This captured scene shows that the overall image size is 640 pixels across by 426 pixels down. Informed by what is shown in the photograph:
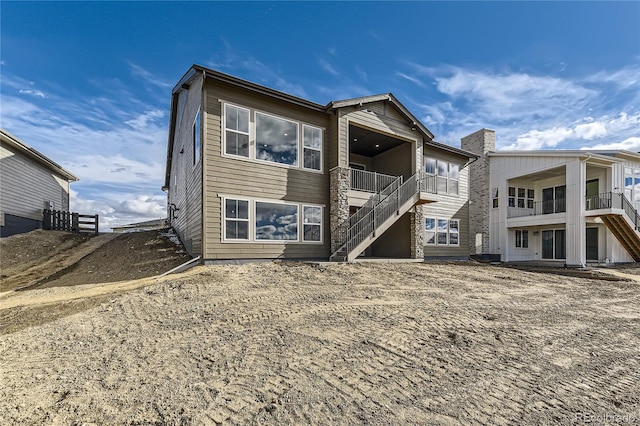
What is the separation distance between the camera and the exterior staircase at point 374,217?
40.9ft

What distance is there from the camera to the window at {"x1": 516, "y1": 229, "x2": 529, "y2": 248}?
69.6 ft

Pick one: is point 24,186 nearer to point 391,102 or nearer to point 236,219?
point 236,219

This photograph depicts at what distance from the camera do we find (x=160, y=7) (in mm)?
10703

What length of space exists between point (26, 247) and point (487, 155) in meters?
27.6

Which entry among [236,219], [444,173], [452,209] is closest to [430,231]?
[452,209]

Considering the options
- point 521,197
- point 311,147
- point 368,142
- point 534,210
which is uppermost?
point 368,142

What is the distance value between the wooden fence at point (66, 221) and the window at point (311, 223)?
18.0m

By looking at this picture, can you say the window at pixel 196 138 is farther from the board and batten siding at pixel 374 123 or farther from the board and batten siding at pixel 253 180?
the board and batten siding at pixel 374 123

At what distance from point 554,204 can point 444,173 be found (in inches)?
292

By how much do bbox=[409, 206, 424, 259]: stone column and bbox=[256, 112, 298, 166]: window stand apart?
268 inches

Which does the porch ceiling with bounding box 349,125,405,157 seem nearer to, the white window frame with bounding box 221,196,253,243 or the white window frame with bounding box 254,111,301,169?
the white window frame with bounding box 254,111,301,169

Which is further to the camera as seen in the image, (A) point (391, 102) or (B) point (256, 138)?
(A) point (391, 102)

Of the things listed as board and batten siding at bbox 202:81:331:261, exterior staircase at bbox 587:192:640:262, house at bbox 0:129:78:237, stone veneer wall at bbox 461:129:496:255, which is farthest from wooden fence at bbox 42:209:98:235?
exterior staircase at bbox 587:192:640:262

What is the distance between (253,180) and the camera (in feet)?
37.7
